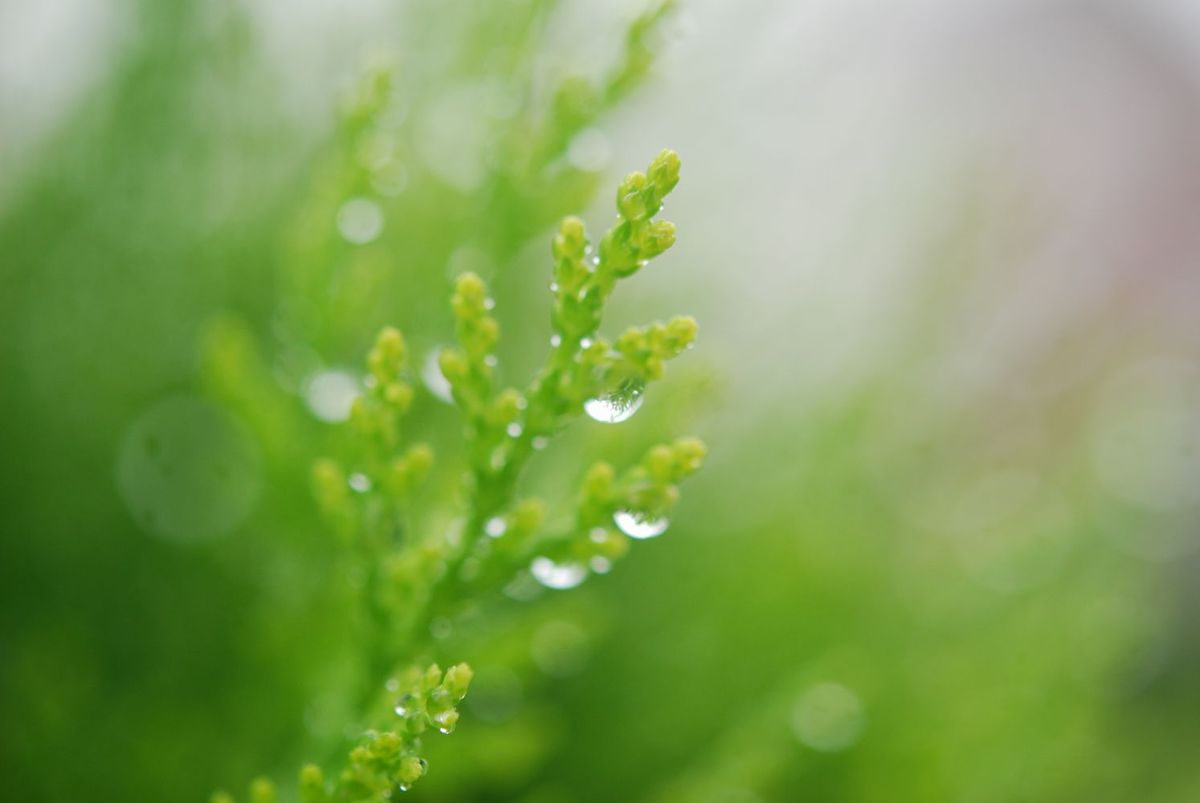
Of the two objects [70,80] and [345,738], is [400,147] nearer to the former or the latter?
[345,738]

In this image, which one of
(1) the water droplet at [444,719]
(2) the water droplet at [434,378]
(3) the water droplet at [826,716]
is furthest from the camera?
(3) the water droplet at [826,716]

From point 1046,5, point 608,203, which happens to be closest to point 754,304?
point 608,203

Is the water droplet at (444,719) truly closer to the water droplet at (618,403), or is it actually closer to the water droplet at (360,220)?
the water droplet at (618,403)

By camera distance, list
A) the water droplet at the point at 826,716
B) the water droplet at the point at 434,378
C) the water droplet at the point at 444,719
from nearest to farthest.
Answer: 1. the water droplet at the point at 444,719
2. the water droplet at the point at 434,378
3. the water droplet at the point at 826,716

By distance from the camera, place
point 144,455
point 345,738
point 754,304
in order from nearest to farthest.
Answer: point 345,738 < point 144,455 < point 754,304

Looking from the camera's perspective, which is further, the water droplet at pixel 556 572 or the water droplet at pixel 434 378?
the water droplet at pixel 434 378

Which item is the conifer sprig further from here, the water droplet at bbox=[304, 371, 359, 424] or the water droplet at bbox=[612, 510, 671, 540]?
the water droplet at bbox=[304, 371, 359, 424]

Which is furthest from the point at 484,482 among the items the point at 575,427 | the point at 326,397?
the point at 575,427

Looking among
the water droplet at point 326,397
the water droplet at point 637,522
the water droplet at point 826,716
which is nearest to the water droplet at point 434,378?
the water droplet at point 326,397
